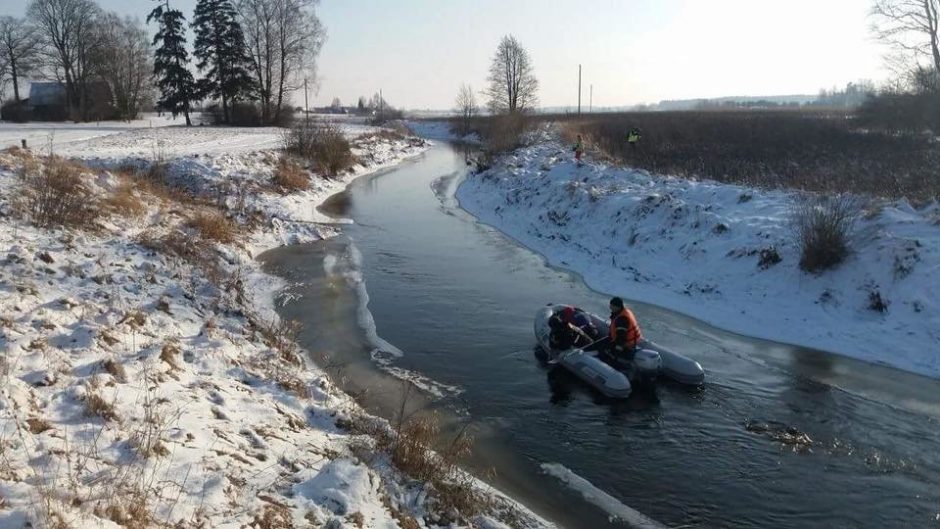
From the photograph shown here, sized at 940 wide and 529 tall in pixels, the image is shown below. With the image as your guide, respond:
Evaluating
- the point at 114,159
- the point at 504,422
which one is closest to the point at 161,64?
the point at 114,159

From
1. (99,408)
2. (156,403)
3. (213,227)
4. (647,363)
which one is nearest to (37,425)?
(99,408)

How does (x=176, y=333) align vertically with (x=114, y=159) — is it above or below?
below

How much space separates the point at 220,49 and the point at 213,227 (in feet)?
115

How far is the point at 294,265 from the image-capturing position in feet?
56.0

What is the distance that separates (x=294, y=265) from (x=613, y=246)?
9204 mm

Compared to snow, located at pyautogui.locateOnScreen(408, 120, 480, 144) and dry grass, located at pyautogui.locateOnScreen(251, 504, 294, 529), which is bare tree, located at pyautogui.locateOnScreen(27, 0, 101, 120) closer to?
snow, located at pyautogui.locateOnScreen(408, 120, 480, 144)

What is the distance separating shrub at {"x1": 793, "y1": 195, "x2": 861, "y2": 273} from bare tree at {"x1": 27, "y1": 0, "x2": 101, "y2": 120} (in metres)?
52.1

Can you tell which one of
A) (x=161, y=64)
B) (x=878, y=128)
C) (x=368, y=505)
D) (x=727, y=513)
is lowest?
(x=727, y=513)

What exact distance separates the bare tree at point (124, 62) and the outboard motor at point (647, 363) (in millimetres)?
51637

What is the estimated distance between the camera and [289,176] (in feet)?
87.6

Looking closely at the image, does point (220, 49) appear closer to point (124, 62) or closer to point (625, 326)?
point (124, 62)

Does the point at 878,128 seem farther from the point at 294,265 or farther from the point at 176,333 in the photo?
the point at 176,333

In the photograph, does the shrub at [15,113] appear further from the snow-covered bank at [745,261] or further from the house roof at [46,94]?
the snow-covered bank at [745,261]

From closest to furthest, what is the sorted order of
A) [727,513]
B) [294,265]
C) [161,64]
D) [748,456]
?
[727,513], [748,456], [294,265], [161,64]
